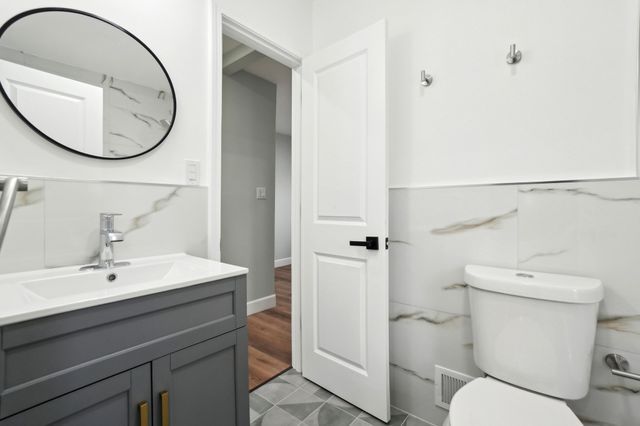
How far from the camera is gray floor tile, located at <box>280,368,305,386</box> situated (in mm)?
1815

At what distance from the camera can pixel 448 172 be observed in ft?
4.66

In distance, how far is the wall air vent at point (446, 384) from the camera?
1.37 m

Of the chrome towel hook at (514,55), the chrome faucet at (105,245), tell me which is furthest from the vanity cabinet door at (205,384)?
the chrome towel hook at (514,55)

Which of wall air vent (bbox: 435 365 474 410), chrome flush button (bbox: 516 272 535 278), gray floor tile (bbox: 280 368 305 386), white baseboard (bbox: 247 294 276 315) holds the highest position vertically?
chrome flush button (bbox: 516 272 535 278)

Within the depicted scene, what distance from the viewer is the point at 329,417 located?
1.51 metres

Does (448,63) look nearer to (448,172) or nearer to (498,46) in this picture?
(498,46)

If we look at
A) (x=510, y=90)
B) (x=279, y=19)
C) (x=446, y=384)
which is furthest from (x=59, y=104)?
(x=446, y=384)

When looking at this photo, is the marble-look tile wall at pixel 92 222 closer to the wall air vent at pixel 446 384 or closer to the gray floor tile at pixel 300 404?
the gray floor tile at pixel 300 404

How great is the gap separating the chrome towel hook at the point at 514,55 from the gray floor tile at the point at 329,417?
5.91 ft

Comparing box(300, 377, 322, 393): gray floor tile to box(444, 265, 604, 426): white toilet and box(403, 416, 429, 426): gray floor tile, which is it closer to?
box(403, 416, 429, 426): gray floor tile

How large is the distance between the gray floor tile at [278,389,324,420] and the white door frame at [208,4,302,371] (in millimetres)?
255

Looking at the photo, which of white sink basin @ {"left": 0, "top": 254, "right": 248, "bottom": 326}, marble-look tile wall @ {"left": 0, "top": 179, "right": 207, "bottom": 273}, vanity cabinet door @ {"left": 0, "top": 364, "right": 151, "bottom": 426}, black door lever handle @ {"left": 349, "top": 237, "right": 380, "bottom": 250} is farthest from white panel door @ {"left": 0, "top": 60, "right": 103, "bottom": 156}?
black door lever handle @ {"left": 349, "top": 237, "right": 380, "bottom": 250}

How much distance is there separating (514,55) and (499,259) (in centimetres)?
85

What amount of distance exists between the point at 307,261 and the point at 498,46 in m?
1.42
